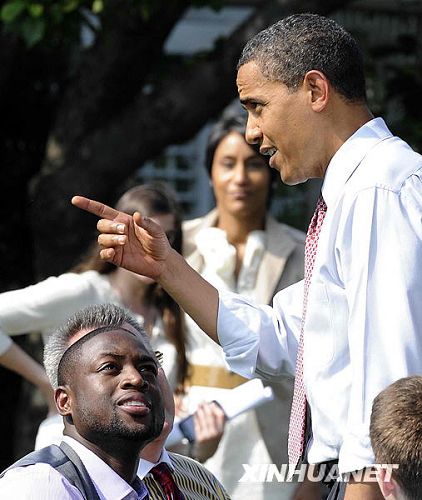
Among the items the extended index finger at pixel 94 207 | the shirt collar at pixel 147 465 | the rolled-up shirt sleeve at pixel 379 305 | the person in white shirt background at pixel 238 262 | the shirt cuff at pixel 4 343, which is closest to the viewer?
the rolled-up shirt sleeve at pixel 379 305

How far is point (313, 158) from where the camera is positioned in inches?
126

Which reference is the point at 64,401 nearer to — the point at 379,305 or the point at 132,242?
the point at 132,242

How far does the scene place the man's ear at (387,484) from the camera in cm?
273

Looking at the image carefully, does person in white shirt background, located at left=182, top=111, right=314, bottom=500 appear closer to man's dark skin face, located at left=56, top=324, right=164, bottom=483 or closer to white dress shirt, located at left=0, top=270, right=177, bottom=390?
white dress shirt, located at left=0, top=270, right=177, bottom=390

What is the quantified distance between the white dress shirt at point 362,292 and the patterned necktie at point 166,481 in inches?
22.3

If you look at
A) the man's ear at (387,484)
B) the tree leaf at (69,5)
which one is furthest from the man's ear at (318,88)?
the tree leaf at (69,5)

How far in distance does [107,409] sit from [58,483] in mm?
316

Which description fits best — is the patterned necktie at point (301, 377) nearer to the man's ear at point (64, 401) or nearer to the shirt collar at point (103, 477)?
the shirt collar at point (103, 477)

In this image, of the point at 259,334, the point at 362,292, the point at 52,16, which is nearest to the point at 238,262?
the point at 52,16

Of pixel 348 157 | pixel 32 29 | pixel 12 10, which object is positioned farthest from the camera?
pixel 32 29

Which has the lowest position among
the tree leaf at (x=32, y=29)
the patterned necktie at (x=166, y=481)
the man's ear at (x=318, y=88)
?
the patterned necktie at (x=166, y=481)

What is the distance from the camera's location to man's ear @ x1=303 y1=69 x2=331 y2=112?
10.4ft

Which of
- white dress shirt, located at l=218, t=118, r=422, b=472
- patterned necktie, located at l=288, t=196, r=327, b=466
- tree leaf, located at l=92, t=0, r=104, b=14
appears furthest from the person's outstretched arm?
tree leaf, located at l=92, t=0, r=104, b=14

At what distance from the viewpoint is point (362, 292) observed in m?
2.88
